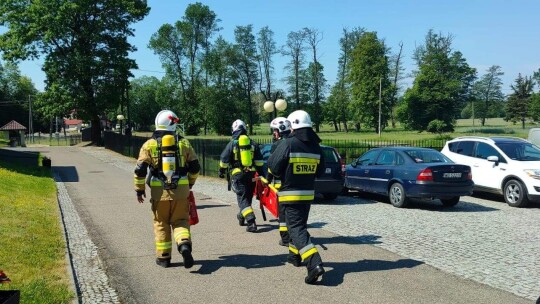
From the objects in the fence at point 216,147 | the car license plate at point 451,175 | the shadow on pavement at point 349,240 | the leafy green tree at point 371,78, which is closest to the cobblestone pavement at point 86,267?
the shadow on pavement at point 349,240

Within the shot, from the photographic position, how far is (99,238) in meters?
8.43

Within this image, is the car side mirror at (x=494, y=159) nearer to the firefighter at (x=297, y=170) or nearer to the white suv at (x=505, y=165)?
the white suv at (x=505, y=165)

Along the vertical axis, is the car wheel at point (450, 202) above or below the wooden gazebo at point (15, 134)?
below

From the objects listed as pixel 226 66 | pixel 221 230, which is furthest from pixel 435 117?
pixel 221 230

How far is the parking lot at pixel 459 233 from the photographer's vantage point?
20.7ft

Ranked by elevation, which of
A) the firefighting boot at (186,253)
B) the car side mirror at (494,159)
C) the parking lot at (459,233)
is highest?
the car side mirror at (494,159)

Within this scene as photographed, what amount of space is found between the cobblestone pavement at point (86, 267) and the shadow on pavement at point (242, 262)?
1.21 metres

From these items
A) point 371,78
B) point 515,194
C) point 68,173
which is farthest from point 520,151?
point 371,78

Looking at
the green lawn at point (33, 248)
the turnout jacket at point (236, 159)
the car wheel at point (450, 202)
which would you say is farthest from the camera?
the car wheel at point (450, 202)

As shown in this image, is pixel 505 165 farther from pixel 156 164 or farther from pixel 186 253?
pixel 156 164

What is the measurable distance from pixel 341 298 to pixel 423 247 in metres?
2.91

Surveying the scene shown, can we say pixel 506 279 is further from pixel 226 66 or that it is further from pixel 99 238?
pixel 226 66

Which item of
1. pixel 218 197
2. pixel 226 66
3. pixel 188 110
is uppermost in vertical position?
pixel 226 66

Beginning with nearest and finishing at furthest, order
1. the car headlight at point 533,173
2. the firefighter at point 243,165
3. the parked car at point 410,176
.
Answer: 1. the firefighter at point 243,165
2. the parked car at point 410,176
3. the car headlight at point 533,173
